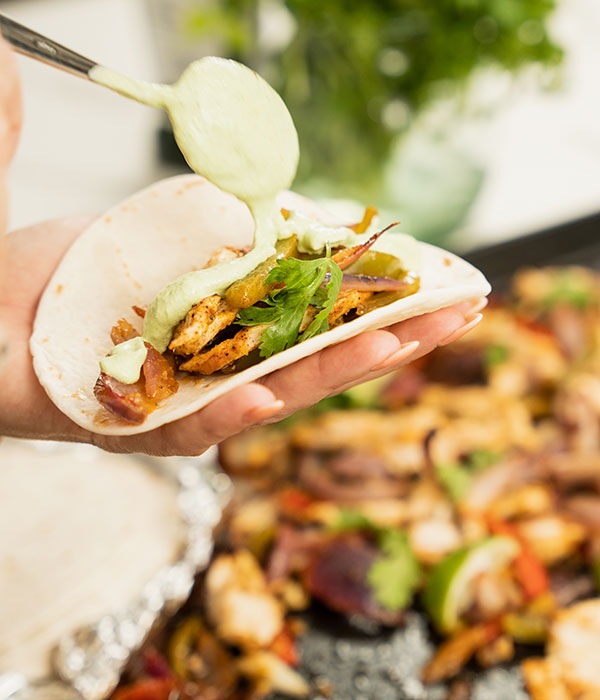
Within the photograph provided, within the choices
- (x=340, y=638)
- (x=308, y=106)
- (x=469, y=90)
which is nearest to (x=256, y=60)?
(x=308, y=106)

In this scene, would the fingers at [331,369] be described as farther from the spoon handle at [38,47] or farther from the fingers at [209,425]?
the spoon handle at [38,47]

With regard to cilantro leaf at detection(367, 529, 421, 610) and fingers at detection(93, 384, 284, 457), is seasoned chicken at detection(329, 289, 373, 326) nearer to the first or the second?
fingers at detection(93, 384, 284, 457)

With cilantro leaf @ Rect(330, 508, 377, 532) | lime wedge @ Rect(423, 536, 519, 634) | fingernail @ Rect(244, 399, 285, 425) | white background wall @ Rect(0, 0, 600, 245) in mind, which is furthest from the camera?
white background wall @ Rect(0, 0, 600, 245)

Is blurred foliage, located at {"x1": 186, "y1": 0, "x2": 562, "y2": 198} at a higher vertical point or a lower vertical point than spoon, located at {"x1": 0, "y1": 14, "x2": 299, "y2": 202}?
lower

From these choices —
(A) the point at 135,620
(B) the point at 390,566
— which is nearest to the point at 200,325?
(A) the point at 135,620

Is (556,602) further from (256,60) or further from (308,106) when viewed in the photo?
(256,60)

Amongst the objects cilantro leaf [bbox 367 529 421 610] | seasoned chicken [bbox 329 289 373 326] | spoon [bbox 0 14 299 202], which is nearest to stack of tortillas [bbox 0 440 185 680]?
cilantro leaf [bbox 367 529 421 610]

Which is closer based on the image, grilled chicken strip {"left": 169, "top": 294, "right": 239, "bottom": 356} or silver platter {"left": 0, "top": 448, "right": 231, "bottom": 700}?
grilled chicken strip {"left": 169, "top": 294, "right": 239, "bottom": 356}

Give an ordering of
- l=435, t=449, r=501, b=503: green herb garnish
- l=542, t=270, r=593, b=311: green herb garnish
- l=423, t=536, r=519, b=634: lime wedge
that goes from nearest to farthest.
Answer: l=423, t=536, r=519, b=634: lime wedge → l=435, t=449, r=501, b=503: green herb garnish → l=542, t=270, r=593, b=311: green herb garnish
